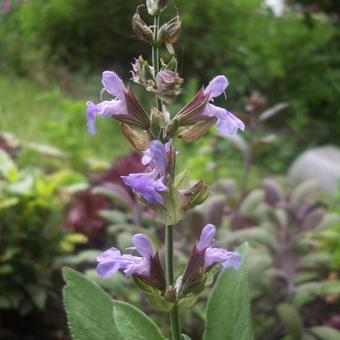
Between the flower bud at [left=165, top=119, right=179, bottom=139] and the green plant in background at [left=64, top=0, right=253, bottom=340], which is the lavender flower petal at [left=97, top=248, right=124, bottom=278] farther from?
the flower bud at [left=165, top=119, right=179, bottom=139]

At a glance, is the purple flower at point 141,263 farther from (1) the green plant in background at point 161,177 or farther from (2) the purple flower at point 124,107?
(2) the purple flower at point 124,107

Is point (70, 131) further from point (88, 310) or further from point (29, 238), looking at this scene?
point (88, 310)

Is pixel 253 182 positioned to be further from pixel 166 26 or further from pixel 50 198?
pixel 166 26

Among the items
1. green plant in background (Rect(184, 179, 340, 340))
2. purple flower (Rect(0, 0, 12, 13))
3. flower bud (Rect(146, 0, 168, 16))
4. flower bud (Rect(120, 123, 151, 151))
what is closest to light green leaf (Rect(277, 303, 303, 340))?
green plant in background (Rect(184, 179, 340, 340))

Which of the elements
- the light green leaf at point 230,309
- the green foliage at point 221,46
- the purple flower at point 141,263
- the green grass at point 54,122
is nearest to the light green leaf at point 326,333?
the light green leaf at point 230,309

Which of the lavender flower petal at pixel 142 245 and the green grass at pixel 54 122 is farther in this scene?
the green grass at pixel 54 122

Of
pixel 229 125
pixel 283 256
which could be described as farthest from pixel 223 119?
pixel 283 256
